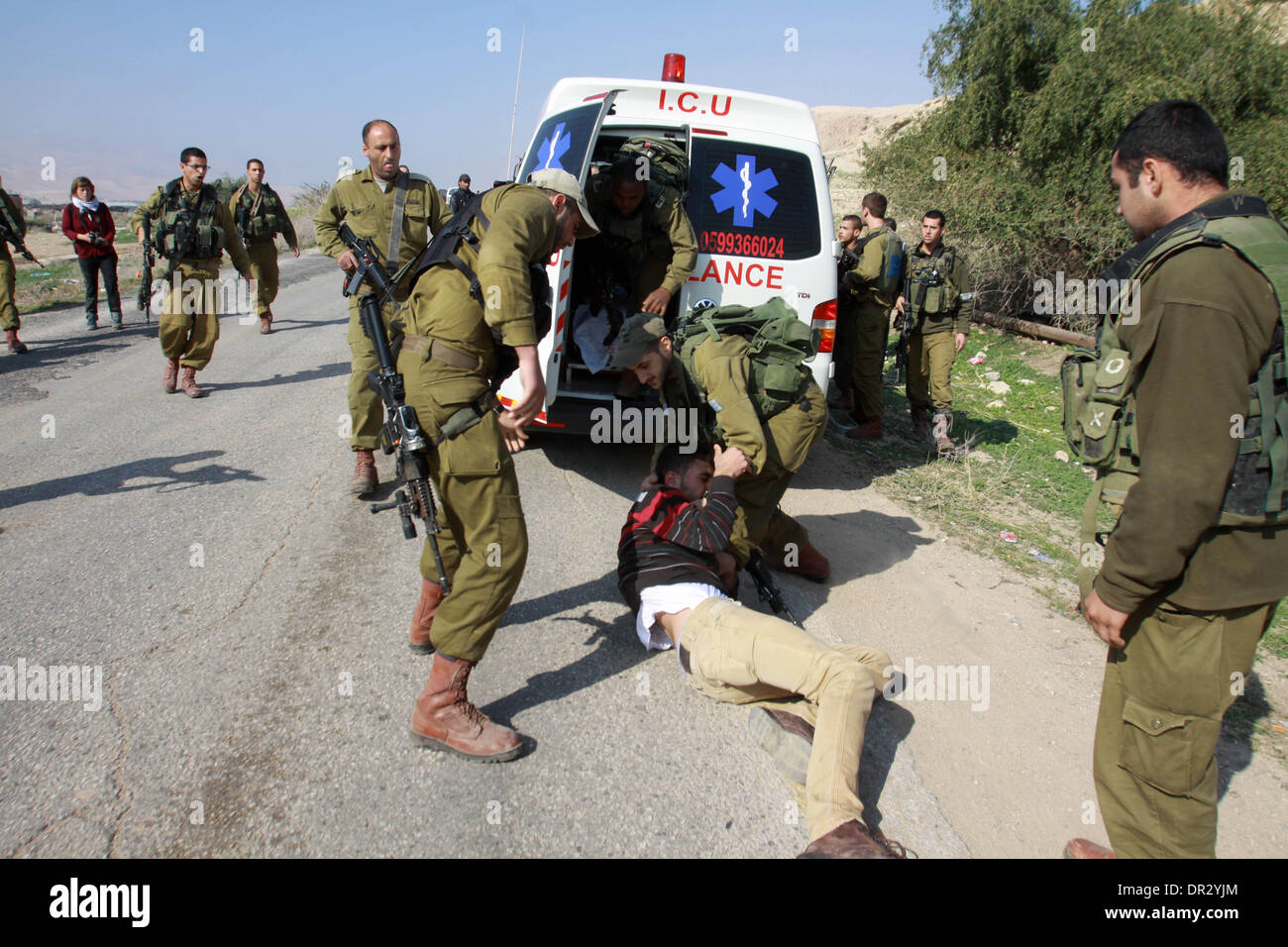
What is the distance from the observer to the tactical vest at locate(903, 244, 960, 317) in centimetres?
646

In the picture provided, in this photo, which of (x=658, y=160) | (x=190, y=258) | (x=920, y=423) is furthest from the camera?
(x=920, y=423)

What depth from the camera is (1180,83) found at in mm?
10062

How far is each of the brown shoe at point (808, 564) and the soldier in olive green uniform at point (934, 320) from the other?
2.81m

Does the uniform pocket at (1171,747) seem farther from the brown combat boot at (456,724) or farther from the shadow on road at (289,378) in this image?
the shadow on road at (289,378)

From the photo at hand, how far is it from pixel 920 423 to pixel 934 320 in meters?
0.96

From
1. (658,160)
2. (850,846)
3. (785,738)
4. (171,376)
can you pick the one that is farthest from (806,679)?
(171,376)

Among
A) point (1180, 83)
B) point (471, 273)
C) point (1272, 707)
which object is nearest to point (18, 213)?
point (471, 273)

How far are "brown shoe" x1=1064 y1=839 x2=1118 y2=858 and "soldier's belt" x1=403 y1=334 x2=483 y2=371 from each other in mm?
2539

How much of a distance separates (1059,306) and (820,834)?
10.4 m

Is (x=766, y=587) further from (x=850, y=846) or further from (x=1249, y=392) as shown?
(x=1249, y=392)

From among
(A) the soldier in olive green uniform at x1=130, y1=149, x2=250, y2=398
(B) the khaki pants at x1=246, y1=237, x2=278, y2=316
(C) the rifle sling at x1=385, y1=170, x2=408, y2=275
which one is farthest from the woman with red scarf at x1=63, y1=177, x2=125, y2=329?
(C) the rifle sling at x1=385, y1=170, x2=408, y2=275

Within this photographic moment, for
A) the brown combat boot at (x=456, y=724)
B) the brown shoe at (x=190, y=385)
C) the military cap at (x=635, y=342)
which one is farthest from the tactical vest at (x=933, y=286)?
the brown shoe at (x=190, y=385)

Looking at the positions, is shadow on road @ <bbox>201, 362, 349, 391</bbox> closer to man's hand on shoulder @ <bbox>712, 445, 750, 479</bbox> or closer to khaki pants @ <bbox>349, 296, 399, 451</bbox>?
khaki pants @ <bbox>349, 296, 399, 451</bbox>

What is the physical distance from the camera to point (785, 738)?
265 cm
